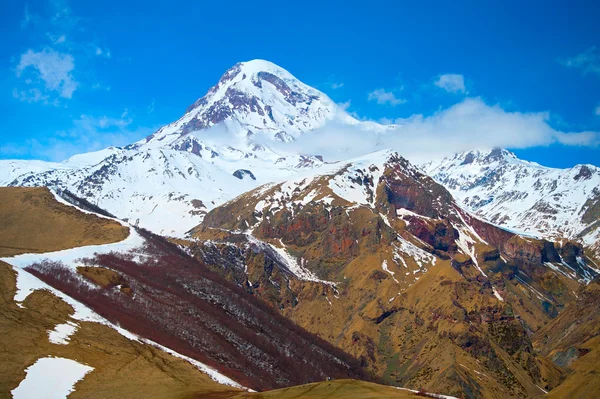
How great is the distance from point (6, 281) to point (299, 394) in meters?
97.9

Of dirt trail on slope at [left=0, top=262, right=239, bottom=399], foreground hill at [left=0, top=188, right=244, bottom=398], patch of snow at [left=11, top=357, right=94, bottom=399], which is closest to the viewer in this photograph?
patch of snow at [left=11, top=357, right=94, bottom=399]

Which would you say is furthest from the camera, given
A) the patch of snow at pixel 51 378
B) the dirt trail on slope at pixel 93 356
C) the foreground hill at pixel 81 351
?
the foreground hill at pixel 81 351

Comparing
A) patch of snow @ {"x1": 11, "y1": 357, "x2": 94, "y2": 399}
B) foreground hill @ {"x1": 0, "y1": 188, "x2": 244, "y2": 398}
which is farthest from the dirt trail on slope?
patch of snow @ {"x1": 11, "y1": 357, "x2": 94, "y2": 399}

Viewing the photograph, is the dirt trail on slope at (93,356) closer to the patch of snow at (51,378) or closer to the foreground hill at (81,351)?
the foreground hill at (81,351)

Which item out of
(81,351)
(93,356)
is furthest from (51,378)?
(81,351)

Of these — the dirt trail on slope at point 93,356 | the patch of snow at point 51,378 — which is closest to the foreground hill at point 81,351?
the dirt trail on slope at point 93,356

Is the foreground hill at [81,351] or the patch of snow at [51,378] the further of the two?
the foreground hill at [81,351]

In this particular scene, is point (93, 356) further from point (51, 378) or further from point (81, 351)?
point (51, 378)

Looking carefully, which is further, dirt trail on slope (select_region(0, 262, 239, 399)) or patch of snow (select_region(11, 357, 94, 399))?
dirt trail on slope (select_region(0, 262, 239, 399))

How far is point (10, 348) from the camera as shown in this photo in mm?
116188

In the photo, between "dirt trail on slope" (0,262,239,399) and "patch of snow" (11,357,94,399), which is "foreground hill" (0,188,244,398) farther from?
"patch of snow" (11,357,94,399)

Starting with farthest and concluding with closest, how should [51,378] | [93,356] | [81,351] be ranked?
[81,351] < [93,356] < [51,378]

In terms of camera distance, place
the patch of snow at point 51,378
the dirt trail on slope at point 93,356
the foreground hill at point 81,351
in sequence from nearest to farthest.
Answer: the patch of snow at point 51,378, the dirt trail on slope at point 93,356, the foreground hill at point 81,351

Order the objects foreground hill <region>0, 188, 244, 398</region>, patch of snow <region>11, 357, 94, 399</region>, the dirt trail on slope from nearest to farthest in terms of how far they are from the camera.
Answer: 1. patch of snow <region>11, 357, 94, 399</region>
2. the dirt trail on slope
3. foreground hill <region>0, 188, 244, 398</region>
